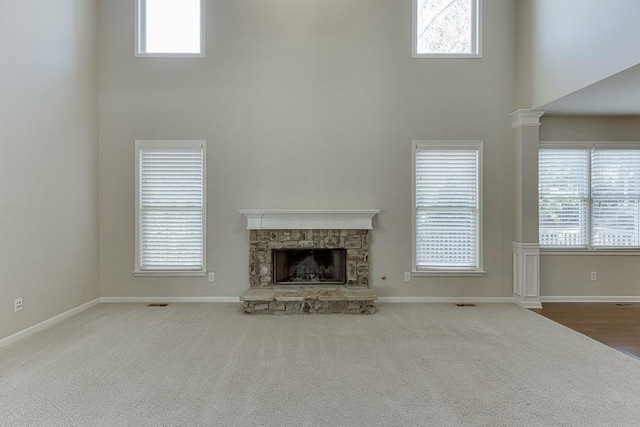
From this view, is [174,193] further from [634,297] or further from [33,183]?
[634,297]

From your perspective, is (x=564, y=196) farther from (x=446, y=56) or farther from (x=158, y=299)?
(x=158, y=299)

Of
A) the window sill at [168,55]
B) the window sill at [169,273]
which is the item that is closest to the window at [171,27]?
the window sill at [168,55]

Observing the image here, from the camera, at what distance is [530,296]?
5332 mm

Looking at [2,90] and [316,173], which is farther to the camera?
[316,173]

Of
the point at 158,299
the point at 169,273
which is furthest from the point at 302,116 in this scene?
the point at 158,299

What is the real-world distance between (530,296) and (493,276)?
520 millimetres

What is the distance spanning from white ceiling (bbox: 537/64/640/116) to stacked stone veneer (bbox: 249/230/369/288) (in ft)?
9.70

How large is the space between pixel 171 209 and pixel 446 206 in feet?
12.7

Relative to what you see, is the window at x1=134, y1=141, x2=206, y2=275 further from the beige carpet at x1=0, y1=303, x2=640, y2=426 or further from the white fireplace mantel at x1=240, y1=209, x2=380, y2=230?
the beige carpet at x1=0, y1=303, x2=640, y2=426

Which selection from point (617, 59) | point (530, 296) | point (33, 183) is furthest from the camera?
point (530, 296)

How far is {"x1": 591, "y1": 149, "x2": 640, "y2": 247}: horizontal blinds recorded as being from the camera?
5637 mm

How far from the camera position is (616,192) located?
564cm

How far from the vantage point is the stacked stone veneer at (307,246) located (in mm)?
5426

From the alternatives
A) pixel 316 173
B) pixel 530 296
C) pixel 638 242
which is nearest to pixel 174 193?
pixel 316 173
